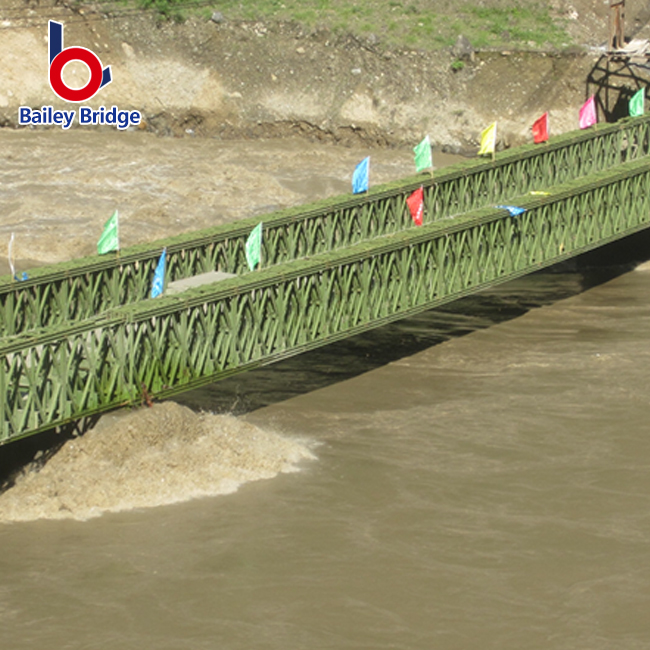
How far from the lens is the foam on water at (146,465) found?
55.1ft

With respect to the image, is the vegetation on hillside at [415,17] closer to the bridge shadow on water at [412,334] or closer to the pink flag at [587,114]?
the pink flag at [587,114]

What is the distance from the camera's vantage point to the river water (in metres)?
14.1

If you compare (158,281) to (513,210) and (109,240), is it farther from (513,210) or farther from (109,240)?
(513,210)

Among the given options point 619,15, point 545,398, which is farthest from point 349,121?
point 545,398

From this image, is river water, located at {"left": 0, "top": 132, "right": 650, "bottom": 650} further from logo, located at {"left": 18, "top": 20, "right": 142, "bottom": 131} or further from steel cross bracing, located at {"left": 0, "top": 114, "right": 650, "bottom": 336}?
logo, located at {"left": 18, "top": 20, "right": 142, "bottom": 131}

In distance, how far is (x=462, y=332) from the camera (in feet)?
83.9

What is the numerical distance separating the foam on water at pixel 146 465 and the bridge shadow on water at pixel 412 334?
241cm

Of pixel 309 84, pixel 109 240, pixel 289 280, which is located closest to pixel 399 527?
pixel 289 280

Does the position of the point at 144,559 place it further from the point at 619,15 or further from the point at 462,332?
the point at 619,15

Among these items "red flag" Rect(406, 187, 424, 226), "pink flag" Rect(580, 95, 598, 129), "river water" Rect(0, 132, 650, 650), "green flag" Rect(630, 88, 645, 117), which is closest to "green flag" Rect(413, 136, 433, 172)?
"red flag" Rect(406, 187, 424, 226)

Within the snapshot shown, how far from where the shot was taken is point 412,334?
25344 millimetres

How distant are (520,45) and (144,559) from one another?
89.3 feet

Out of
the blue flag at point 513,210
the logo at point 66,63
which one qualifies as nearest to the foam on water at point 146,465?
the blue flag at point 513,210

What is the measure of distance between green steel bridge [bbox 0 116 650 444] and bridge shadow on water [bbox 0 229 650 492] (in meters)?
0.90
